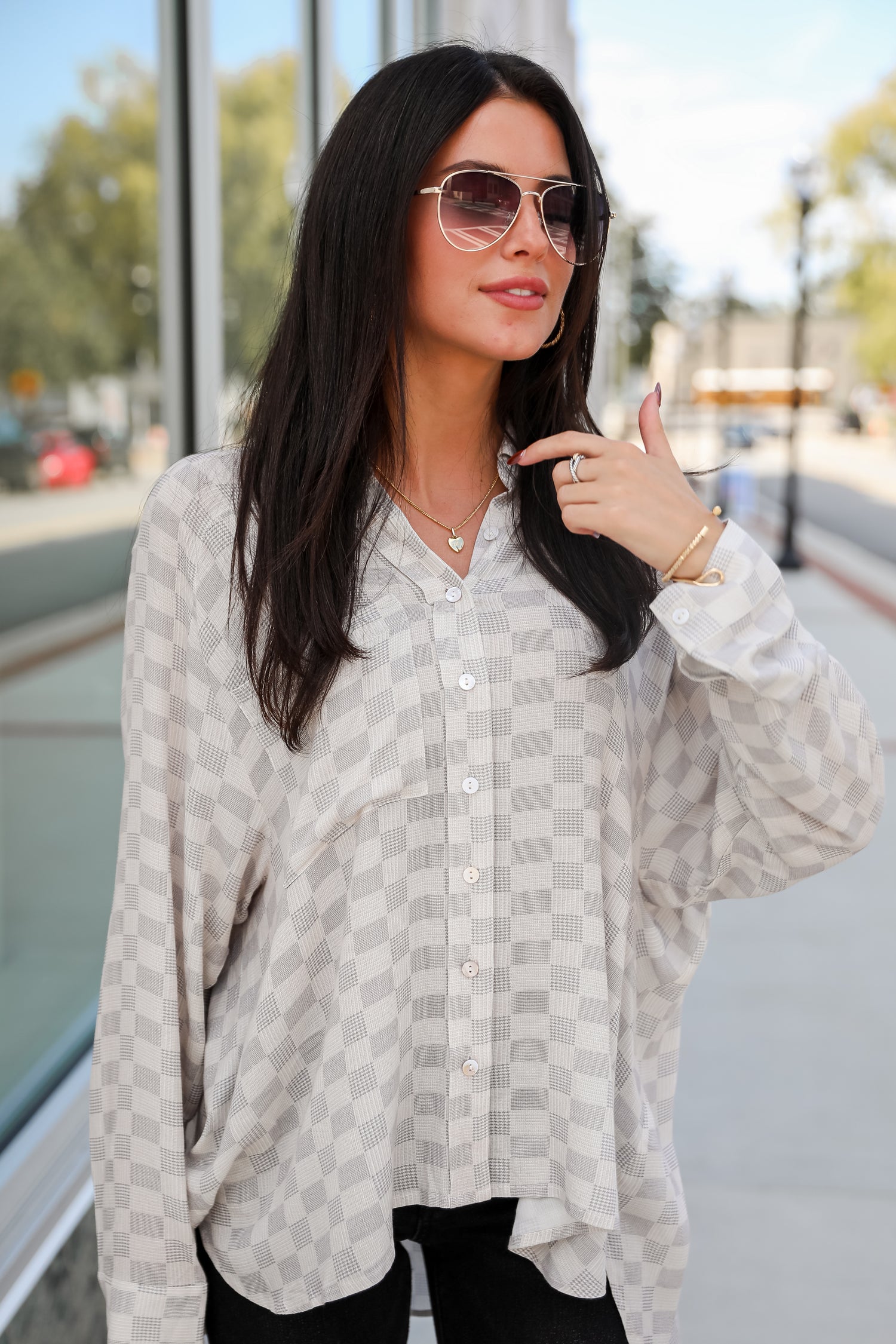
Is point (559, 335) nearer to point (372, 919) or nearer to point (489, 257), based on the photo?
point (489, 257)

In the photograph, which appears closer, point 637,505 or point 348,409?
point 637,505

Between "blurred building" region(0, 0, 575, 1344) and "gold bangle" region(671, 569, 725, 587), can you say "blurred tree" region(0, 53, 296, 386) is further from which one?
"gold bangle" region(671, 569, 725, 587)

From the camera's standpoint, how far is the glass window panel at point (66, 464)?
2.30 metres

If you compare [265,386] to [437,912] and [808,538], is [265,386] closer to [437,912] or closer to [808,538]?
[437,912]

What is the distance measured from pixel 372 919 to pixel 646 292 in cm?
4965

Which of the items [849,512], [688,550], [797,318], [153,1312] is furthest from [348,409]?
[849,512]

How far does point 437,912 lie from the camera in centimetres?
153

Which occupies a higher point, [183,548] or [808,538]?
[183,548]

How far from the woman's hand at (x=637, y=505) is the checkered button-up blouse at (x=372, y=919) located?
0.18 metres

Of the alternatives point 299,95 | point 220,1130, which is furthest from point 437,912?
point 299,95

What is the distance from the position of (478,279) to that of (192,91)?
1832 mm

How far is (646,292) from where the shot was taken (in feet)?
159

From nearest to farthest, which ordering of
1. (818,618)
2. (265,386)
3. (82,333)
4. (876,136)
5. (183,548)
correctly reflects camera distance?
(183,548), (265,386), (82,333), (818,618), (876,136)

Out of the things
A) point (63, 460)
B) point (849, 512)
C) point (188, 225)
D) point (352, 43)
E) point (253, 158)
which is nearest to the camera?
point (63, 460)
